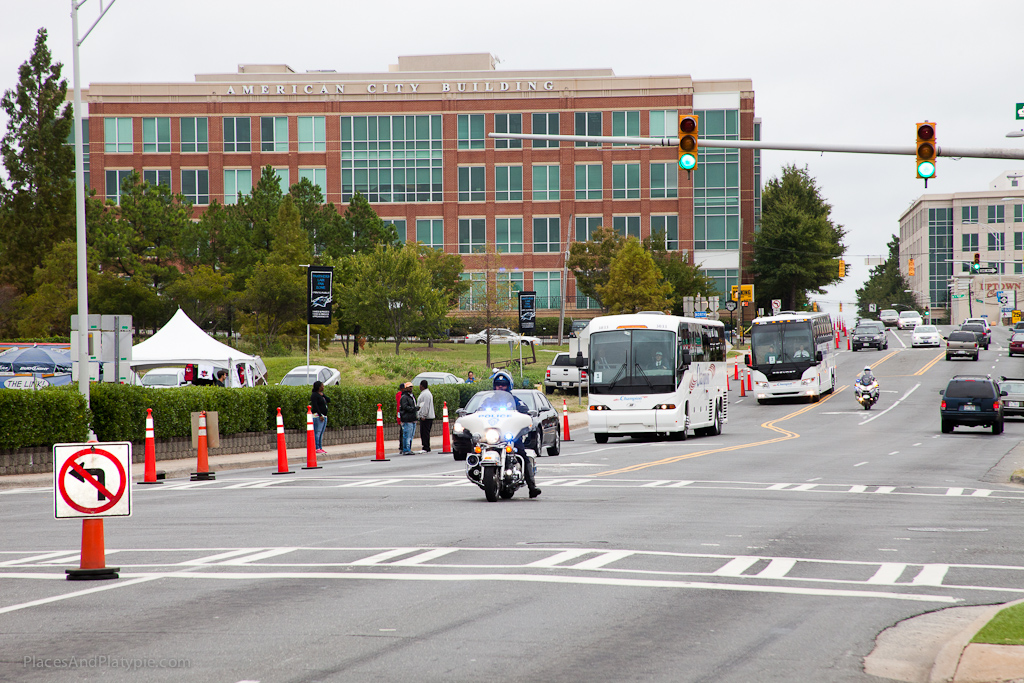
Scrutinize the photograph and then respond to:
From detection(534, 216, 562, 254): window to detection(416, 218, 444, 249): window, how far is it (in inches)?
298

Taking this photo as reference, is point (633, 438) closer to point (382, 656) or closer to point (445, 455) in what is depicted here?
point (445, 455)

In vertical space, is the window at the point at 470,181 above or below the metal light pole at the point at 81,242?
above

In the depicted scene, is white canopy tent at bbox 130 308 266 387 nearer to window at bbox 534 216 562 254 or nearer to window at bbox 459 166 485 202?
window at bbox 459 166 485 202

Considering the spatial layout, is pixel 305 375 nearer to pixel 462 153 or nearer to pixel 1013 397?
pixel 1013 397

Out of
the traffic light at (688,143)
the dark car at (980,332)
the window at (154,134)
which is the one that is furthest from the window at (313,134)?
the traffic light at (688,143)

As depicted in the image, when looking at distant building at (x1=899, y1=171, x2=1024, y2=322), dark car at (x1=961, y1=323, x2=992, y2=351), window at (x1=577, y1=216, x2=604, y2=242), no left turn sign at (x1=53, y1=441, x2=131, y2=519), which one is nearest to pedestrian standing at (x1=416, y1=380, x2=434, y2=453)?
no left turn sign at (x1=53, y1=441, x2=131, y2=519)

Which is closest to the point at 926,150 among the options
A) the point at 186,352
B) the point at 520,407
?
the point at 520,407

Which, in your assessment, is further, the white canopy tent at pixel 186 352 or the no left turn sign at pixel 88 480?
the white canopy tent at pixel 186 352

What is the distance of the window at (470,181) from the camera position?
89.4m

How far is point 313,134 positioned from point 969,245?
100045 millimetres

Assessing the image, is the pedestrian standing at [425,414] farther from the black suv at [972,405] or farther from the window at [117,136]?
the window at [117,136]

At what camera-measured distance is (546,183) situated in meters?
89.6

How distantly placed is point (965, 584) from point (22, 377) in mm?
30936

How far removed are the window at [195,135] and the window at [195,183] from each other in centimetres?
169
